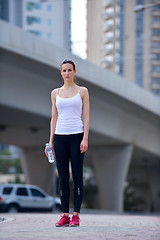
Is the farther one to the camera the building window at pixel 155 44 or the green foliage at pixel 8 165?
the green foliage at pixel 8 165

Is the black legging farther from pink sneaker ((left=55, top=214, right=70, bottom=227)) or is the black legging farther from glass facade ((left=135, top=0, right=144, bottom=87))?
glass facade ((left=135, top=0, right=144, bottom=87))

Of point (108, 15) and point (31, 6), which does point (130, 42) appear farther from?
point (31, 6)

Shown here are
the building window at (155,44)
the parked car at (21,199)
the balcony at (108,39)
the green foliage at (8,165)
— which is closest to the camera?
the parked car at (21,199)

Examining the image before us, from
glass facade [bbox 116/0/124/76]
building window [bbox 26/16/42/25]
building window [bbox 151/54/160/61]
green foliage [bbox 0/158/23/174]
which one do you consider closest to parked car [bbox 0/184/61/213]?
glass facade [bbox 116/0/124/76]

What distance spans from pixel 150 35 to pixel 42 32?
908 inches

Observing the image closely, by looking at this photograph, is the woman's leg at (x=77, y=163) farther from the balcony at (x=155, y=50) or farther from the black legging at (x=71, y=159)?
the balcony at (x=155, y=50)

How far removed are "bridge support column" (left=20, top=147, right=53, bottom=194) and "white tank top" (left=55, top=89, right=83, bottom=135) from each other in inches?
1207

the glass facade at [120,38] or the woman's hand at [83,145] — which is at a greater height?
the glass facade at [120,38]

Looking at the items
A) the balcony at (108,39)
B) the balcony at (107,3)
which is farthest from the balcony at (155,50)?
the balcony at (107,3)

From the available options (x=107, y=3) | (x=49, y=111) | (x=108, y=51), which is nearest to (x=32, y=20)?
(x=108, y=51)

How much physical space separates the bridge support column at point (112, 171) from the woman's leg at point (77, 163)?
25063 mm

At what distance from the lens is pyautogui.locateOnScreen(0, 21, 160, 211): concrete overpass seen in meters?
19.5

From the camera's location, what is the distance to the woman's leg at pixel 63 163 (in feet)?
20.9

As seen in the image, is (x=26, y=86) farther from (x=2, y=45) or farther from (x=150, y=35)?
(x=150, y=35)
